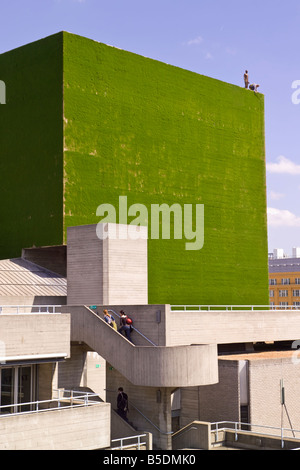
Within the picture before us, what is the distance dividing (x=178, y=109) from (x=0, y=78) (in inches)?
576

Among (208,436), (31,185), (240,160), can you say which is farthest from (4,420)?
(240,160)

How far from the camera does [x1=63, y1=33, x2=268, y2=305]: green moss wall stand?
51906 millimetres

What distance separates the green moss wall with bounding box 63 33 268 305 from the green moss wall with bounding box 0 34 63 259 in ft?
3.52

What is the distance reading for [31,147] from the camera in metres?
53.3

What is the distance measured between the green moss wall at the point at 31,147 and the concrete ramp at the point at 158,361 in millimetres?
14699

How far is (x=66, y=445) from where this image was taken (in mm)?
28375

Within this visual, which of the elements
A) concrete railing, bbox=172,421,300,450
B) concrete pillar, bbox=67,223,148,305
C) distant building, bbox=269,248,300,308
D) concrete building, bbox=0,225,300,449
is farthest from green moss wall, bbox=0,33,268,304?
distant building, bbox=269,248,300,308

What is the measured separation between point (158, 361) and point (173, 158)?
26274mm

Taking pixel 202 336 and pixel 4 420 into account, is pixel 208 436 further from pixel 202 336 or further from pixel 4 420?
pixel 4 420

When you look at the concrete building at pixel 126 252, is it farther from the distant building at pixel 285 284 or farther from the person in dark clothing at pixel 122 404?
the distant building at pixel 285 284

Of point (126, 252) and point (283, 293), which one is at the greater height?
point (126, 252)

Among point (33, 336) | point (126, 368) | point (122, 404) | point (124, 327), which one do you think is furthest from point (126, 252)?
point (33, 336)

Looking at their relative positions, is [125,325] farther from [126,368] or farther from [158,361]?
[158,361]

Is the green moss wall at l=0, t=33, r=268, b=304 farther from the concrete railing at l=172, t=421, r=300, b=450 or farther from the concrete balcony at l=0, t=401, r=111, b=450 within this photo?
the concrete balcony at l=0, t=401, r=111, b=450
